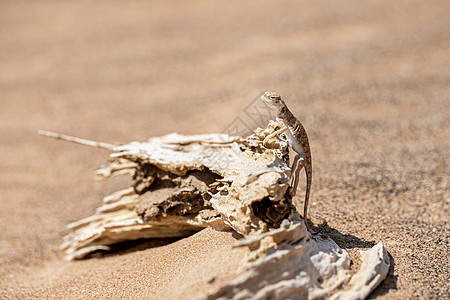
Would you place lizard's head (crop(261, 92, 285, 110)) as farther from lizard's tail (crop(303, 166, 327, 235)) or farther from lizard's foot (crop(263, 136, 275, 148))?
lizard's tail (crop(303, 166, 327, 235))

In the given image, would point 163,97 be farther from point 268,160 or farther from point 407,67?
point 268,160

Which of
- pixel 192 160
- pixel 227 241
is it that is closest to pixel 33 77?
pixel 192 160

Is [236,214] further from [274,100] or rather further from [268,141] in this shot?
[274,100]

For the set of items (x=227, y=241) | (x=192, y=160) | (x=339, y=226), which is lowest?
(x=339, y=226)

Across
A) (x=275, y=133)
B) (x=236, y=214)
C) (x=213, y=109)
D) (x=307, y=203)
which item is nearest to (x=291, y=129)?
(x=275, y=133)

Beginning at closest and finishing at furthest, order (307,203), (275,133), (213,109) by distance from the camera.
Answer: (275,133)
(307,203)
(213,109)
